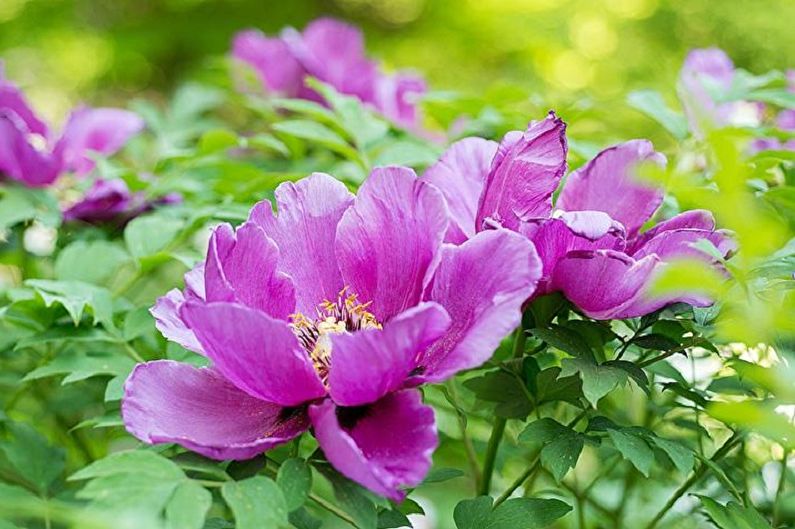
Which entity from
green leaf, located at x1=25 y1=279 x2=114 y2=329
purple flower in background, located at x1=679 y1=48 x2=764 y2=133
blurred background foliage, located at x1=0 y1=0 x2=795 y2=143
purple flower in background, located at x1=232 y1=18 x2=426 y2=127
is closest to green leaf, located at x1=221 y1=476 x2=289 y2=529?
green leaf, located at x1=25 y1=279 x2=114 y2=329

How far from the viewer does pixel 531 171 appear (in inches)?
20.8

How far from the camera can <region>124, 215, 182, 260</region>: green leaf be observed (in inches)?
29.2

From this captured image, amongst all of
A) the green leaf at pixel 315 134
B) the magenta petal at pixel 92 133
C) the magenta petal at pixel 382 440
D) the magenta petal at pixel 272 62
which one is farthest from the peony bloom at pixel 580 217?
the magenta petal at pixel 272 62

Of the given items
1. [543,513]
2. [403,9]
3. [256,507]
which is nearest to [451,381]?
[543,513]

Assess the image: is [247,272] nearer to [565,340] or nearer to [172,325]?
[172,325]

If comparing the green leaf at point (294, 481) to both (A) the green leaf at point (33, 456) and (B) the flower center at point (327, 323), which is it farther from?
(A) the green leaf at point (33, 456)

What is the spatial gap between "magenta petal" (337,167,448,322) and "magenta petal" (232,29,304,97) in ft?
2.06

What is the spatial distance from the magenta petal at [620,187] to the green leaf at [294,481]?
0.76 feet

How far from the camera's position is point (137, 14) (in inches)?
119

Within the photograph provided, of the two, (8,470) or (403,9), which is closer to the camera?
(8,470)

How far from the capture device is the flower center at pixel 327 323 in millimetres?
539

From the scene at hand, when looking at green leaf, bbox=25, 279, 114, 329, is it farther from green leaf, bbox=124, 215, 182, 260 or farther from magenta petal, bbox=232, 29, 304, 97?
magenta petal, bbox=232, 29, 304, 97

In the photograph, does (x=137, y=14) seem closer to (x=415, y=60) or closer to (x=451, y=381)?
(x=415, y=60)

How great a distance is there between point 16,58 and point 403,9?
3.54 feet
